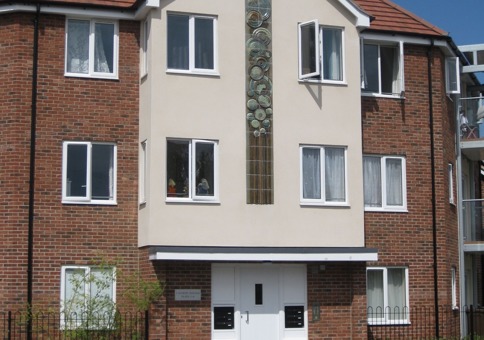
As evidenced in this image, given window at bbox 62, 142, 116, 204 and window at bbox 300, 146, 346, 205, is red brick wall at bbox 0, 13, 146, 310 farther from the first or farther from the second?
window at bbox 300, 146, 346, 205

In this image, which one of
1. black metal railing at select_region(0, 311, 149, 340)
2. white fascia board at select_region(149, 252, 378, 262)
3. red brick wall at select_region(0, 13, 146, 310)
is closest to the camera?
black metal railing at select_region(0, 311, 149, 340)

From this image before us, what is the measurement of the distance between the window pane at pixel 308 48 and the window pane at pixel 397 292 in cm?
609

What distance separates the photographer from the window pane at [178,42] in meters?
23.7

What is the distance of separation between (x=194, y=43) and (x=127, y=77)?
6.65 ft

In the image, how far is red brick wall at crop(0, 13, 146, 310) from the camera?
2281 centimetres

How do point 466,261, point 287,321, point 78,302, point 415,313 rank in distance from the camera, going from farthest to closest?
point 466,261, point 415,313, point 287,321, point 78,302

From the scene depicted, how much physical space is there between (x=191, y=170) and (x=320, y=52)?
4682 mm

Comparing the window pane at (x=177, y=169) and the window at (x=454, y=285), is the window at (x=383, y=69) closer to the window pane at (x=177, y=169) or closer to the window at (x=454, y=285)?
the window at (x=454, y=285)

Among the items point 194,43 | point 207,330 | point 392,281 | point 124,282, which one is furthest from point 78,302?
point 392,281

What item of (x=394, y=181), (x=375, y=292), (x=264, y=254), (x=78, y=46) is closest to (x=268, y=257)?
(x=264, y=254)

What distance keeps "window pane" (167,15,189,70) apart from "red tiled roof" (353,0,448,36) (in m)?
5.64

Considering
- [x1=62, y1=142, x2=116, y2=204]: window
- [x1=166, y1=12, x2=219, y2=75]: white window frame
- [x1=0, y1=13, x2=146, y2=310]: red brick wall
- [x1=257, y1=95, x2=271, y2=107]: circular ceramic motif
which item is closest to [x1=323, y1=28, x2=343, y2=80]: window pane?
[x1=257, y1=95, x2=271, y2=107]: circular ceramic motif

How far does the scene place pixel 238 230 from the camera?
76.8 ft

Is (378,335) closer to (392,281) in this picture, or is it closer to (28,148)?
(392,281)
